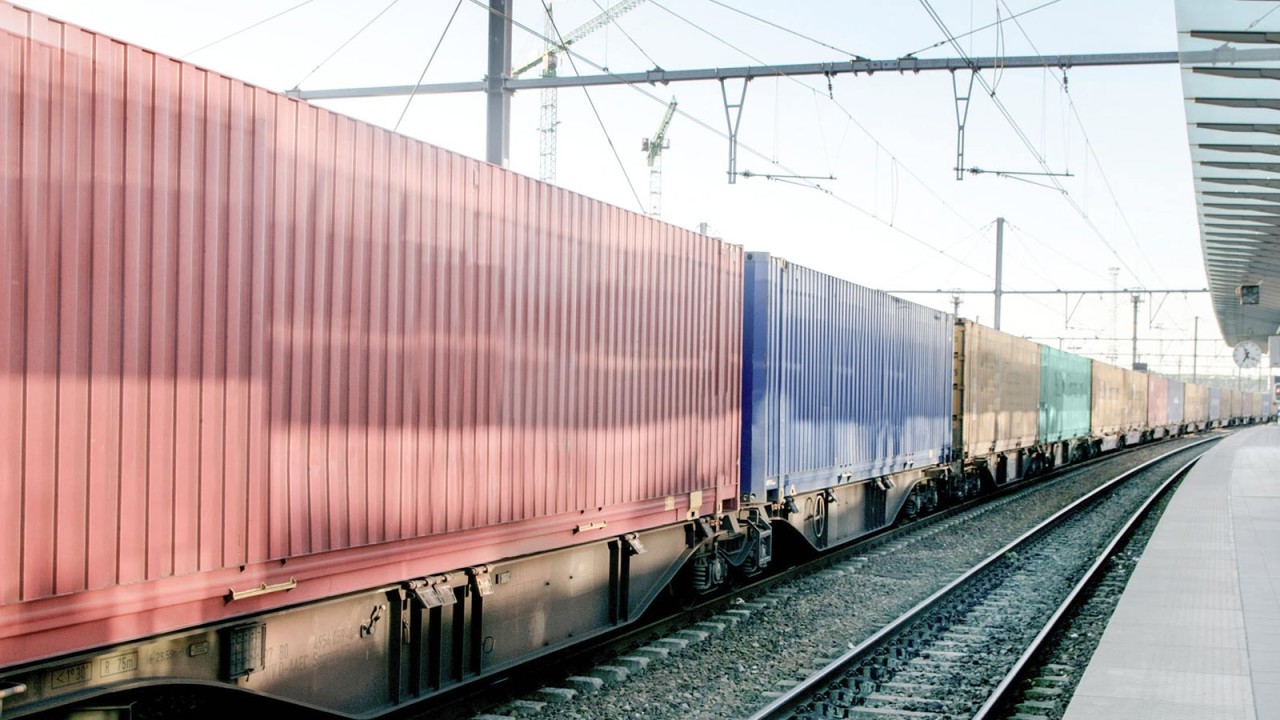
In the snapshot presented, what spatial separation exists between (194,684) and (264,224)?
6.90ft

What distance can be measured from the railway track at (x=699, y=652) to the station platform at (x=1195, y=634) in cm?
215

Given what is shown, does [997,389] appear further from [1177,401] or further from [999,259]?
[1177,401]

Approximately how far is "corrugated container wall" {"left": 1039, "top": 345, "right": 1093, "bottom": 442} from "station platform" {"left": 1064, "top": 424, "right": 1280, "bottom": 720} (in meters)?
11.1

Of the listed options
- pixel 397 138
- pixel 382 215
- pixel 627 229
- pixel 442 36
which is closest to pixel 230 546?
pixel 382 215

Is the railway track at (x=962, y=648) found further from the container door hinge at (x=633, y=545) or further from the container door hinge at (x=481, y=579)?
the container door hinge at (x=481, y=579)

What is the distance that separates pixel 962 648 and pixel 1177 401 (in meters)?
55.3

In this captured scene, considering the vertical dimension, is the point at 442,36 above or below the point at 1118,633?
above

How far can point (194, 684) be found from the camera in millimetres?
4719

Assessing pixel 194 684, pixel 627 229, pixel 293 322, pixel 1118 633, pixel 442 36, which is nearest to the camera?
pixel 194 684

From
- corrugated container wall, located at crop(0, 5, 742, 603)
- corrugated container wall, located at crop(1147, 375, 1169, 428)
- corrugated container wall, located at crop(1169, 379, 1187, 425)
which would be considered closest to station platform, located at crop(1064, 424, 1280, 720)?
corrugated container wall, located at crop(0, 5, 742, 603)

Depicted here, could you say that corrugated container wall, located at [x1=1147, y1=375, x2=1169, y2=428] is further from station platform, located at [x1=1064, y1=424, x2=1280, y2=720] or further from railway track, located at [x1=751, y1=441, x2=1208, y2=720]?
railway track, located at [x1=751, y1=441, x2=1208, y2=720]

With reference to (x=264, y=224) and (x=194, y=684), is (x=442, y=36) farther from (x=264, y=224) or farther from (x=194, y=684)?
(x=194, y=684)

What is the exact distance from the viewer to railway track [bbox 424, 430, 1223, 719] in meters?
7.08

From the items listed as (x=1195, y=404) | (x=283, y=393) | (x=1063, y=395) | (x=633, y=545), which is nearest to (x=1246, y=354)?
(x=1063, y=395)
